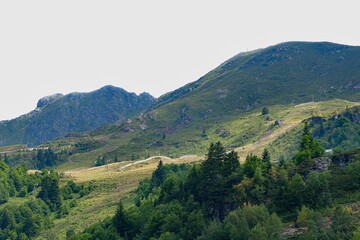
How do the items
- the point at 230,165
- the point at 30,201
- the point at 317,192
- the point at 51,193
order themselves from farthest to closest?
the point at 51,193, the point at 30,201, the point at 230,165, the point at 317,192

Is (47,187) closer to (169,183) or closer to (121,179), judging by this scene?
(121,179)

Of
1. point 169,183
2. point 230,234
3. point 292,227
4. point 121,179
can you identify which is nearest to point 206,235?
point 230,234

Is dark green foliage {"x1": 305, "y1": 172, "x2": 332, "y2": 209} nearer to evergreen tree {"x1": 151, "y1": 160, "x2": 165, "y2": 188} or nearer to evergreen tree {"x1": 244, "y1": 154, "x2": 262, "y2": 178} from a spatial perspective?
evergreen tree {"x1": 244, "y1": 154, "x2": 262, "y2": 178}

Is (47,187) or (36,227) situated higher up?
(47,187)

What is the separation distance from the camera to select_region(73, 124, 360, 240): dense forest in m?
52.7

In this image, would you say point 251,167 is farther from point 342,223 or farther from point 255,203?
point 342,223

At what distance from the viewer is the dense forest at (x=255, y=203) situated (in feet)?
173

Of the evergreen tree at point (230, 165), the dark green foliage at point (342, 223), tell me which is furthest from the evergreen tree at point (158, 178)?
the dark green foliage at point (342, 223)

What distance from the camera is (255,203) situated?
6744 centimetres

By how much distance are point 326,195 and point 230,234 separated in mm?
18694

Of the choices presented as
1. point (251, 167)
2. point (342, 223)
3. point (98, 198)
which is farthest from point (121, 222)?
point (98, 198)

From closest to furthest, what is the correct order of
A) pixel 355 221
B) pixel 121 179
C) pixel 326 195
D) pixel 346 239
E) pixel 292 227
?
pixel 346 239 < pixel 355 221 < pixel 292 227 < pixel 326 195 < pixel 121 179

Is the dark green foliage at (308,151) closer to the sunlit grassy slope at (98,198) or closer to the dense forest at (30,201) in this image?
the sunlit grassy slope at (98,198)

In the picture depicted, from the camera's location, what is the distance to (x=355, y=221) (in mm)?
51219
